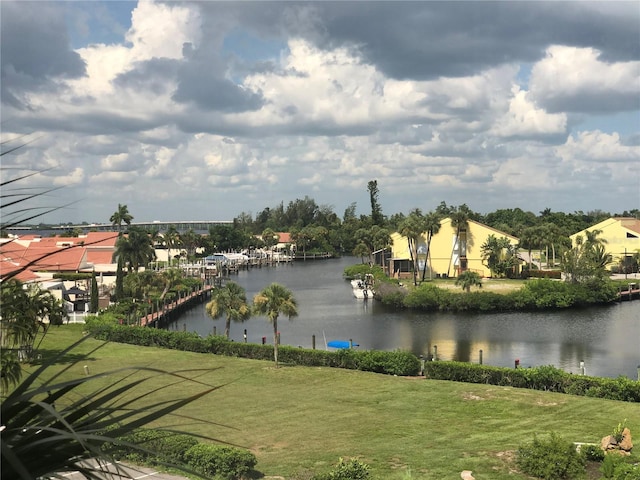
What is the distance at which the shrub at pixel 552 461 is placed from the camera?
15992 mm

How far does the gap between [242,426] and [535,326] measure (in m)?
36.2

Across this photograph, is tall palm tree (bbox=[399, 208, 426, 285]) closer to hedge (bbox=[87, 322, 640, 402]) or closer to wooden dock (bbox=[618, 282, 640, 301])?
wooden dock (bbox=[618, 282, 640, 301])

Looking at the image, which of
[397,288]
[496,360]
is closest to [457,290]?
[397,288]

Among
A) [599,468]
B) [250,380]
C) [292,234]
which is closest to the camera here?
[599,468]

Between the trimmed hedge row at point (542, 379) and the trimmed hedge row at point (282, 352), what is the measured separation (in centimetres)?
143

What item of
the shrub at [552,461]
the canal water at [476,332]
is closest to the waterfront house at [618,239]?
the canal water at [476,332]

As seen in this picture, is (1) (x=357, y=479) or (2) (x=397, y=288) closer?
(1) (x=357, y=479)

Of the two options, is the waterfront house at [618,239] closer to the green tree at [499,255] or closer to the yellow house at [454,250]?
the green tree at [499,255]

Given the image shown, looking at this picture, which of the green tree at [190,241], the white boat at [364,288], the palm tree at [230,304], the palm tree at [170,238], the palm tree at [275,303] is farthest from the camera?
the green tree at [190,241]

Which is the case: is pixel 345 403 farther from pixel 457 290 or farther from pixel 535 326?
pixel 457 290

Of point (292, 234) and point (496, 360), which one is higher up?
point (292, 234)

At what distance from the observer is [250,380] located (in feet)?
95.8

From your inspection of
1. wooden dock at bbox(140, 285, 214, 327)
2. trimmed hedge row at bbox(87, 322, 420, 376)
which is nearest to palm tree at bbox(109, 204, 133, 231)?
wooden dock at bbox(140, 285, 214, 327)

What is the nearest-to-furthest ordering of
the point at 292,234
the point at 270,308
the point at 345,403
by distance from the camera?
the point at 345,403 < the point at 270,308 < the point at 292,234
